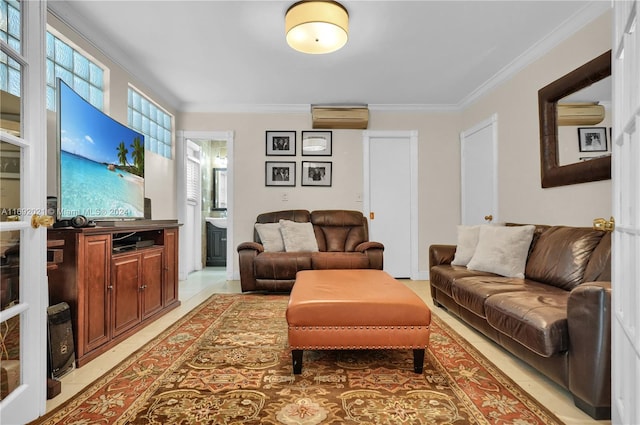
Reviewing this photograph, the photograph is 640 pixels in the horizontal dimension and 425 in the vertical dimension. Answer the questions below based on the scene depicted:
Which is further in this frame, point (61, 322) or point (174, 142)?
point (174, 142)

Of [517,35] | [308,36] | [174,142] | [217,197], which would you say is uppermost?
[517,35]

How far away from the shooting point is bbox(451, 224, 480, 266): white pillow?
3.12 meters

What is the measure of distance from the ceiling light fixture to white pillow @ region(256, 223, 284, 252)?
227 cm

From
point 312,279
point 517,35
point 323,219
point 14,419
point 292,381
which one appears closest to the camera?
point 14,419

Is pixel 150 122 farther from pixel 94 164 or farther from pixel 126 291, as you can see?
pixel 126 291

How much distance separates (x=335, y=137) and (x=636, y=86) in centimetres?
399

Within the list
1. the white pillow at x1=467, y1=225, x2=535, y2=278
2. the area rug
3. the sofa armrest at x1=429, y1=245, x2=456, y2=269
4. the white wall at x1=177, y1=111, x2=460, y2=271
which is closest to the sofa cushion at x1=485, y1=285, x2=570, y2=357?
the area rug

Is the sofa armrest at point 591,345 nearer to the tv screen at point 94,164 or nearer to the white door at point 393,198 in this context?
the tv screen at point 94,164

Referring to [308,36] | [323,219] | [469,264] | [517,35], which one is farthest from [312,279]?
[517,35]

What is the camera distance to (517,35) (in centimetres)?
292

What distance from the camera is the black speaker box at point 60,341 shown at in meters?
1.72

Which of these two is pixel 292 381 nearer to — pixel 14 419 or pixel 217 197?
pixel 14 419

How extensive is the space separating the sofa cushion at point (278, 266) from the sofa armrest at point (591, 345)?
8.79ft

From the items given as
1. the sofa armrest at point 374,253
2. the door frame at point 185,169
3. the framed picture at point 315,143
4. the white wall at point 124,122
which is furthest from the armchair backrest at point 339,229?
the white wall at point 124,122
